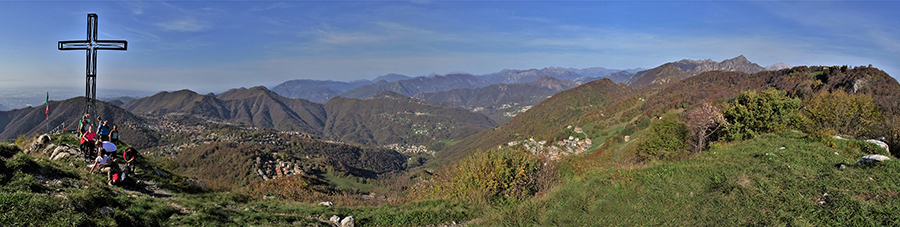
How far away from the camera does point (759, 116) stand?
2338 cm

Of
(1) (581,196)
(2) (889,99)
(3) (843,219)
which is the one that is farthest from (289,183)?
(2) (889,99)

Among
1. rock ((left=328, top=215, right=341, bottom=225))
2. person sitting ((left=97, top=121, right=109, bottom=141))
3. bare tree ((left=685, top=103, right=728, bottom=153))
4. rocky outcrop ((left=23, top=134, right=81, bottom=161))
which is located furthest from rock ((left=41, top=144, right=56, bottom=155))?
bare tree ((left=685, top=103, right=728, bottom=153))

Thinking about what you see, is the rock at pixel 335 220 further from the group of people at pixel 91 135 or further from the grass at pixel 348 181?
the grass at pixel 348 181

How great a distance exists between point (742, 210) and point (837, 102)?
2641 cm

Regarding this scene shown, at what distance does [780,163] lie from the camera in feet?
40.6

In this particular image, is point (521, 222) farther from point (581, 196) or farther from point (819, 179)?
point (819, 179)

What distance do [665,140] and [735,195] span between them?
24.9 m

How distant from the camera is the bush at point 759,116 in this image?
75.9 feet

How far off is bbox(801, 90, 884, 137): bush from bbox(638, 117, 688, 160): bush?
772 cm

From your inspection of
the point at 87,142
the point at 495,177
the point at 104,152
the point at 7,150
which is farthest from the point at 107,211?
the point at 495,177

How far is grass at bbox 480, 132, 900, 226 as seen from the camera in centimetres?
800

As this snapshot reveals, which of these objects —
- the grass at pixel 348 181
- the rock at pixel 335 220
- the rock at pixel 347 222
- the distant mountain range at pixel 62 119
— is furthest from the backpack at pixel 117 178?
the distant mountain range at pixel 62 119

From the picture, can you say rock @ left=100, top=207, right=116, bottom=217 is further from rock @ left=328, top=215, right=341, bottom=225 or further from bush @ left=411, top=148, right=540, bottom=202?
bush @ left=411, top=148, right=540, bottom=202

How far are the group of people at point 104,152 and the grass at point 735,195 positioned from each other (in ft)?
43.7
